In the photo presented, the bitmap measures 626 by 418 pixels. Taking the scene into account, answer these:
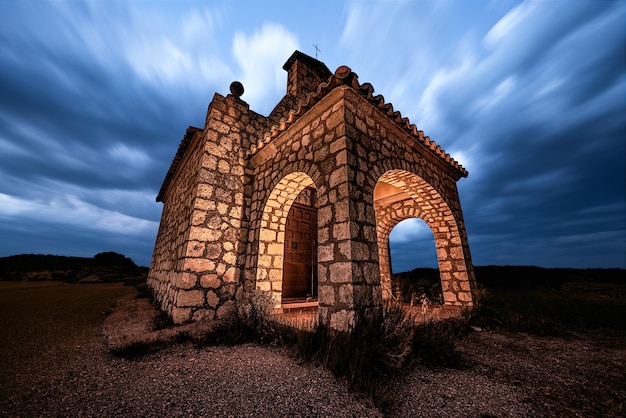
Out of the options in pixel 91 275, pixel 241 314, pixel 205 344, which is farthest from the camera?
pixel 91 275

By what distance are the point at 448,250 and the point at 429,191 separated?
1674 millimetres

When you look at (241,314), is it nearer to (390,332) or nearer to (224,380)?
(224,380)

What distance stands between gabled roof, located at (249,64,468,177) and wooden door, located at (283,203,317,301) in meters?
2.52

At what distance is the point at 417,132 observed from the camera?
16.4ft

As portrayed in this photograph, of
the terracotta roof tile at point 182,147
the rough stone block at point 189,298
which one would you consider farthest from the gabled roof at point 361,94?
the rough stone block at point 189,298

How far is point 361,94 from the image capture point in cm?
389

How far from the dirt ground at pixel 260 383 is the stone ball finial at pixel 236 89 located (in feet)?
17.1

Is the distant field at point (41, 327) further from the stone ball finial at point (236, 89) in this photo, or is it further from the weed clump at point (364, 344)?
the stone ball finial at point (236, 89)

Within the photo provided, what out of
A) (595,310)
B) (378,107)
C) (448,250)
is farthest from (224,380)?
(595,310)

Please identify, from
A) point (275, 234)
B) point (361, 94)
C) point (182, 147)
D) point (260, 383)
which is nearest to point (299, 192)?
point (275, 234)

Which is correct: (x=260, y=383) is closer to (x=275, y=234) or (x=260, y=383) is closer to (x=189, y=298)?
(x=189, y=298)

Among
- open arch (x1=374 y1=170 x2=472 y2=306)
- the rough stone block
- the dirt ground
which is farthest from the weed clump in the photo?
open arch (x1=374 y1=170 x2=472 y2=306)

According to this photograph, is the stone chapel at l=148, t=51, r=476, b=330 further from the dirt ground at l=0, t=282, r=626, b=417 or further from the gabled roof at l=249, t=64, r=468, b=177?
the dirt ground at l=0, t=282, r=626, b=417

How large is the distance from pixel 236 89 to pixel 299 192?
9.81 feet
